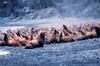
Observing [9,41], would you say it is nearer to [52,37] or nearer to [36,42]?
[36,42]

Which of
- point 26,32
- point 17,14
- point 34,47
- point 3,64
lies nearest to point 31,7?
point 17,14

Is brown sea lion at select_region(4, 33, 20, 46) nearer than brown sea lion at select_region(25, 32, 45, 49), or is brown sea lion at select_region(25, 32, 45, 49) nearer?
brown sea lion at select_region(25, 32, 45, 49)

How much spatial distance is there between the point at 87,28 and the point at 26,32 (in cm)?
381

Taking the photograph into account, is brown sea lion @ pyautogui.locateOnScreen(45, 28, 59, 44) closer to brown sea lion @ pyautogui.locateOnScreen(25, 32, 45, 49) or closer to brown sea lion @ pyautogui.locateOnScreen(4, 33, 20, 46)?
brown sea lion @ pyautogui.locateOnScreen(25, 32, 45, 49)

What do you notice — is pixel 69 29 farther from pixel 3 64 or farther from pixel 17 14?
pixel 17 14

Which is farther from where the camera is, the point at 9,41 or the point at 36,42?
the point at 9,41

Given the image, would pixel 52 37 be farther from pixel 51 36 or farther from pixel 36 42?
pixel 36 42

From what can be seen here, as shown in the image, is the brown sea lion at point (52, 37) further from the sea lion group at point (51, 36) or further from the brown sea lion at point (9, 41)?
the brown sea lion at point (9, 41)

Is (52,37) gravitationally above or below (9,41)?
above

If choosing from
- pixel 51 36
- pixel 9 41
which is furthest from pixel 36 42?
pixel 9 41

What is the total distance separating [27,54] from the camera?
15.0m

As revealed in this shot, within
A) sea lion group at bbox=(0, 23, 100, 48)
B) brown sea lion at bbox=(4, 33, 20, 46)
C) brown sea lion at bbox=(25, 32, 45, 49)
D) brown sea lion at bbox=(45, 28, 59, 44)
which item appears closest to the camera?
brown sea lion at bbox=(25, 32, 45, 49)

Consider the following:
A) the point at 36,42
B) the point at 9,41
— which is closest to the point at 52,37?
the point at 36,42

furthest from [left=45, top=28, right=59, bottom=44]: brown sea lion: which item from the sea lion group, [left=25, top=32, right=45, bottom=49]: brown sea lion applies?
[left=25, top=32, right=45, bottom=49]: brown sea lion
